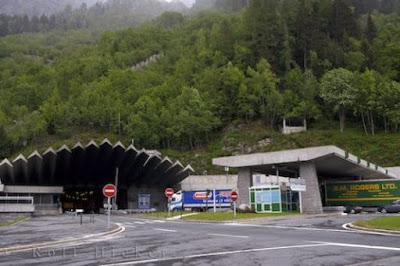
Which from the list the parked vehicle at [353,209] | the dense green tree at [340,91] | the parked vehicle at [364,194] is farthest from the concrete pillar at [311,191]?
the dense green tree at [340,91]

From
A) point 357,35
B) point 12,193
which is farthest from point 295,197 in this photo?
point 357,35

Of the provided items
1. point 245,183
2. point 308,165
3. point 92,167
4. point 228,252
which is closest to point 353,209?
point 308,165

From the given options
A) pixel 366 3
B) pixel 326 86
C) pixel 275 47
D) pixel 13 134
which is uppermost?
pixel 366 3

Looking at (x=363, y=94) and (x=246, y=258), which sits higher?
(x=363, y=94)

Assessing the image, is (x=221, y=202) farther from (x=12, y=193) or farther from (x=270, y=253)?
(x=270, y=253)

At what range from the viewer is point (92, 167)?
62188 millimetres

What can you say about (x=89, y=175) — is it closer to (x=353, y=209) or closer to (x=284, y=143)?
(x=284, y=143)

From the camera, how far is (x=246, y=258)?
11750 mm

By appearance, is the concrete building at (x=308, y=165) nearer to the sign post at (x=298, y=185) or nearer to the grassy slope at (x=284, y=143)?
the sign post at (x=298, y=185)

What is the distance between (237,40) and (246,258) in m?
100

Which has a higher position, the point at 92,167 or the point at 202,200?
the point at 92,167

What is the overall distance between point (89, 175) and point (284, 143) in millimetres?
31566

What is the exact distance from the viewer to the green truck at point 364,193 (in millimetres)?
38594

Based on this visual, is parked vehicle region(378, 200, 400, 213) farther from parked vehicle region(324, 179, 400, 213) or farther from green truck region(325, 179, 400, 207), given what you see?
green truck region(325, 179, 400, 207)
